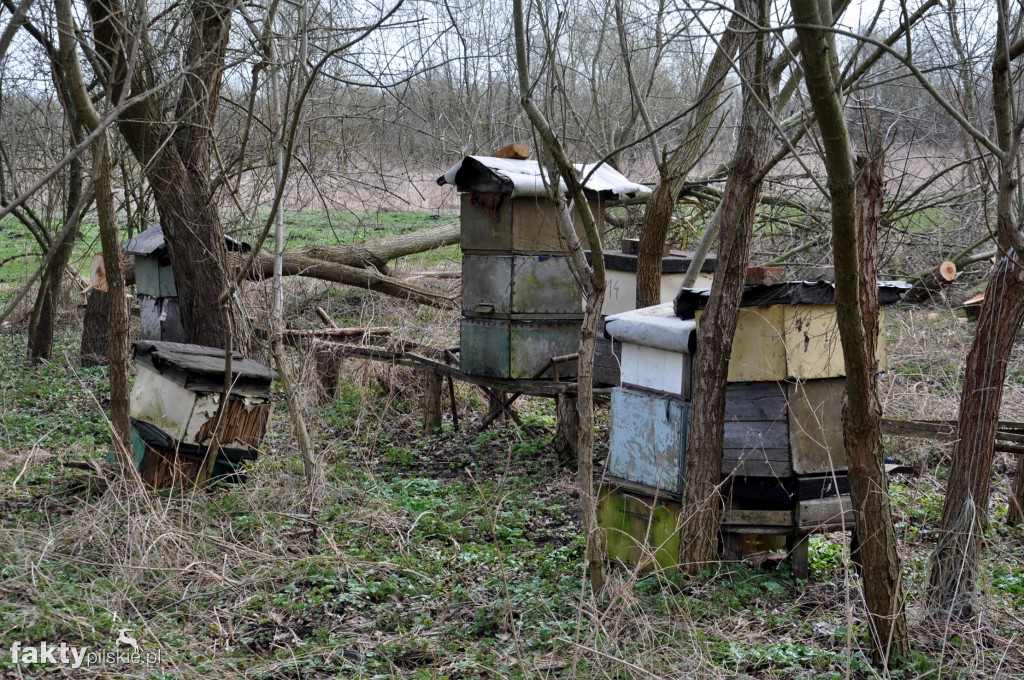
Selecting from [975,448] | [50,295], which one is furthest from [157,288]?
[975,448]

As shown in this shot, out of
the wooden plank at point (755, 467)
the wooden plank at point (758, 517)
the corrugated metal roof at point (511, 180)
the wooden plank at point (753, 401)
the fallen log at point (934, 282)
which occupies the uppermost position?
the corrugated metal roof at point (511, 180)

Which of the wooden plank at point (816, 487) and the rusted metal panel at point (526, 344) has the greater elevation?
the rusted metal panel at point (526, 344)

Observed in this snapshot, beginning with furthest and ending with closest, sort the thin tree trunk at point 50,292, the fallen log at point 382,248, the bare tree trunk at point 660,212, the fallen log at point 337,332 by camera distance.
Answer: the fallen log at point 382,248 < the thin tree trunk at point 50,292 < the fallen log at point 337,332 < the bare tree trunk at point 660,212

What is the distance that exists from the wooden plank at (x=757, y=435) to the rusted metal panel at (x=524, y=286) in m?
3.00

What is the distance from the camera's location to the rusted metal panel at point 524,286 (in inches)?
318

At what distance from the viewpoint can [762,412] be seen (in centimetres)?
537

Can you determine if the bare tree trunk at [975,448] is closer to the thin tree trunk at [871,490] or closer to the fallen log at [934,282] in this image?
the thin tree trunk at [871,490]

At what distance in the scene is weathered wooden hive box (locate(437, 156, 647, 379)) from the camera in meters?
7.99

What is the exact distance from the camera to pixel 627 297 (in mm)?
8547

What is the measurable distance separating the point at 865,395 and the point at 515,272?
14.8 ft

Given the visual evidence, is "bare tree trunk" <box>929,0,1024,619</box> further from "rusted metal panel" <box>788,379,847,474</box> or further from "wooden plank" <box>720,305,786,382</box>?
"wooden plank" <box>720,305,786,382</box>

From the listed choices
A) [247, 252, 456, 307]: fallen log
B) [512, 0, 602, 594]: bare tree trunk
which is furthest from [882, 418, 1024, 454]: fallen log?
[247, 252, 456, 307]: fallen log

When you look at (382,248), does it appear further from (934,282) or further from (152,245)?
(934,282)

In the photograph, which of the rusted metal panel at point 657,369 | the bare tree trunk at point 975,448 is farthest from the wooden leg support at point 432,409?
the bare tree trunk at point 975,448
